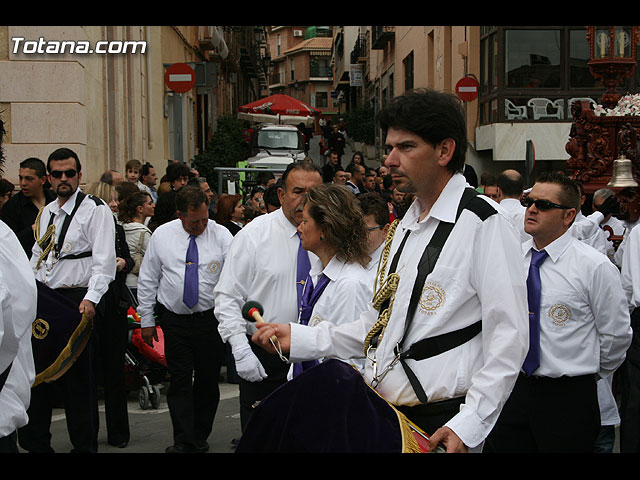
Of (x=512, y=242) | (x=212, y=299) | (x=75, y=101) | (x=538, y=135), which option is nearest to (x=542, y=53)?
(x=538, y=135)

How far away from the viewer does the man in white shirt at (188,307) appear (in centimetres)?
693

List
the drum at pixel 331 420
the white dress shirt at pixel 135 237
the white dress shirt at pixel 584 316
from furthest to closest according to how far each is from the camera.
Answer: the white dress shirt at pixel 135 237 → the white dress shirt at pixel 584 316 → the drum at pixel 331 420

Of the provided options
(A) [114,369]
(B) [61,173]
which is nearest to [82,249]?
(B) [61,173]

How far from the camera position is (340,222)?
4.43 meters

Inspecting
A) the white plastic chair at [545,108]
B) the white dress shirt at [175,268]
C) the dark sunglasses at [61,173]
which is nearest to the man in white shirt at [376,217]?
the white dress shirt at [175,268]

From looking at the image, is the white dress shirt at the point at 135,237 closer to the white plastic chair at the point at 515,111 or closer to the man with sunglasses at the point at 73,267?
the man with sunglasses at the point at 73,267

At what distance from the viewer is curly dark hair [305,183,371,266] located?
4461 millimetres

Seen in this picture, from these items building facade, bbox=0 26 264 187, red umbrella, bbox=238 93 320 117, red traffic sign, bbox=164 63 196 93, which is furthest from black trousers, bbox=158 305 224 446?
red umbrella, bbox=238 93 320 117

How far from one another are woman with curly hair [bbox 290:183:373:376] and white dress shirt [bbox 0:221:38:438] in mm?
1516

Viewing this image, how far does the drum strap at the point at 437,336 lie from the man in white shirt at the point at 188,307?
418cm

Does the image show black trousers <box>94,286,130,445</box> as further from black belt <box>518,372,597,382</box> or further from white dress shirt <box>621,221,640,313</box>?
white dress shirt <box>621,221,640,313</box>

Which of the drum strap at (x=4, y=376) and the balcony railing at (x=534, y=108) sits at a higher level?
the balcony railing at (x=534, y=108)

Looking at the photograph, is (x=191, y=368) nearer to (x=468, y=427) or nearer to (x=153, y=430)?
(x=153, y=430)
